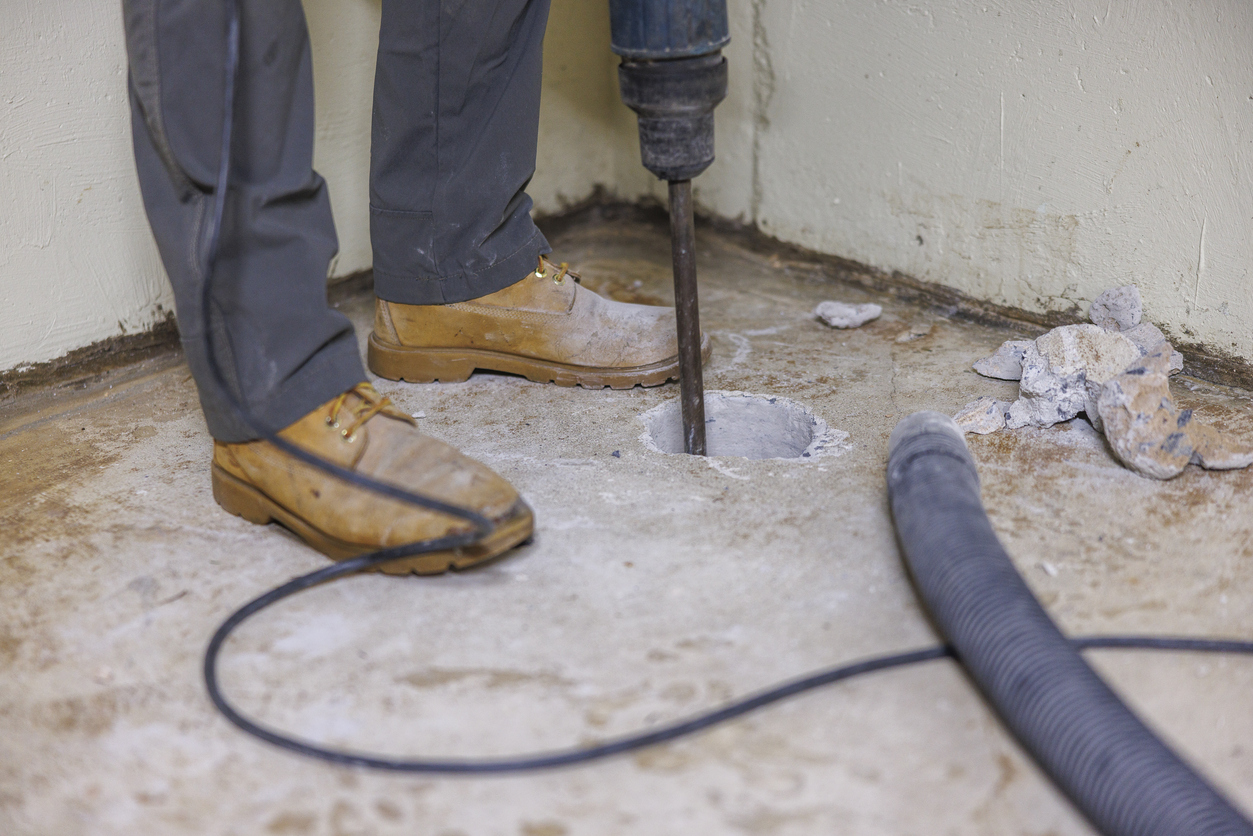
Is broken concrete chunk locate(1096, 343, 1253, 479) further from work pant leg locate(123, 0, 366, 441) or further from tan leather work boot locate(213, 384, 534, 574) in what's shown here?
work pant leg locate(123, 0, 366, 441)

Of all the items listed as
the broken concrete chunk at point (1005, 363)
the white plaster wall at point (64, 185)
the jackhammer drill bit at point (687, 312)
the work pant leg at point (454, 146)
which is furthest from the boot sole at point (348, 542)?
the broken concrete chunk at point (1005, 363)

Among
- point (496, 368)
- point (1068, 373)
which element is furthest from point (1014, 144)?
point (496, 368)

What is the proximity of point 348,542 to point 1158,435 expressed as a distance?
112 cm

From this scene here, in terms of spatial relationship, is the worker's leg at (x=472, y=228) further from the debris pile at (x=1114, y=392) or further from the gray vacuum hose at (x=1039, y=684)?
the gray vacuum hose at (x=1039, y=684)

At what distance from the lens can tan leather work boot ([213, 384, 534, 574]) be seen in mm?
1186

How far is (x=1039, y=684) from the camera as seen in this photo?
898 mm

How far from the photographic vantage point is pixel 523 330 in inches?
67.8

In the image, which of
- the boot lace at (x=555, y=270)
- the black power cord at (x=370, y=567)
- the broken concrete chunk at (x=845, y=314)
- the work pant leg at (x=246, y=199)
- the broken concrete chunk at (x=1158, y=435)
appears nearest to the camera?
the black power cord at (x=370, y=567)

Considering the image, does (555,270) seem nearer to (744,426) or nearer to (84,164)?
(744,426)

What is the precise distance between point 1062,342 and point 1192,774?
2.93 ft

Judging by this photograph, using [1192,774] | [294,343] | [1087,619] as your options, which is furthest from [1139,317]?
[294,343]

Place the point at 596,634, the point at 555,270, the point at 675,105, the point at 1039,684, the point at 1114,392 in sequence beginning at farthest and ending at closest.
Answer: the point at 555,270
the point at 1114,392
the point at 675,105
the point at 596,634
the point at 1039,684

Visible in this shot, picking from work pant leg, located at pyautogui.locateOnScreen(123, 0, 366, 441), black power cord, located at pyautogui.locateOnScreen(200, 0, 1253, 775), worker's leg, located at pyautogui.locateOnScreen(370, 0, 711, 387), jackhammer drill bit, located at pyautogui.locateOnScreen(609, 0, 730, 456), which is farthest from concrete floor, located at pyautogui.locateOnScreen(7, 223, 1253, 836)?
jackhammer drill bit, located at pyautogui.locateOnScreen(609, 0, 730, 456)

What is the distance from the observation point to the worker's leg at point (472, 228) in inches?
60.7
